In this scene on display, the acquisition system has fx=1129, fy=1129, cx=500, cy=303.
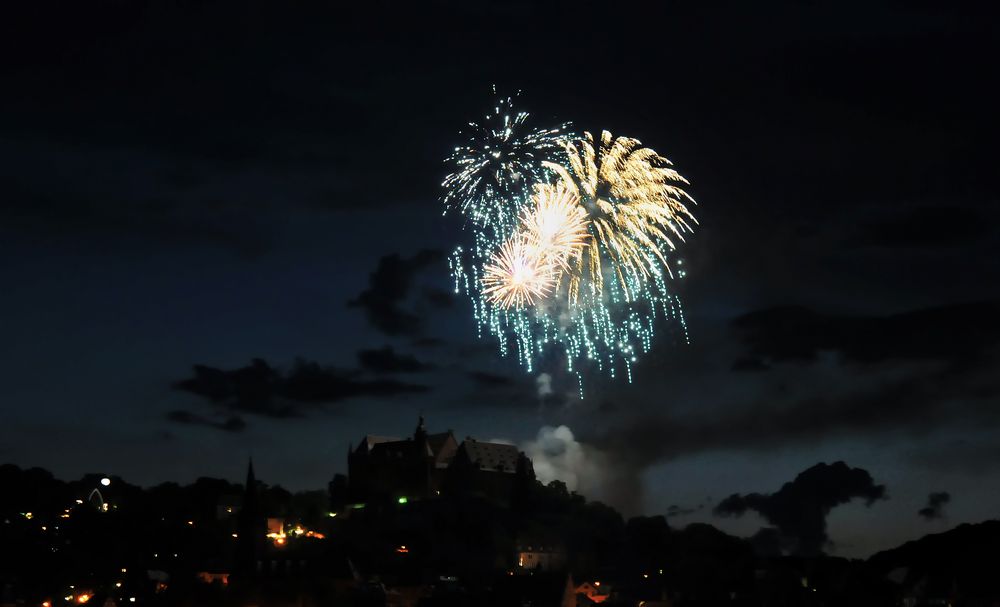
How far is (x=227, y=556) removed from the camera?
170375 mm

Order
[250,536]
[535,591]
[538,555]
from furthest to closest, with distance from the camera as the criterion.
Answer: [538,555] < [250,536] < [535,591]

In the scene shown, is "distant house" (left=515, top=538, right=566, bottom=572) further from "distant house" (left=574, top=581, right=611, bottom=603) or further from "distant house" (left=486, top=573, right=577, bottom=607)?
"distant house" (left=486, top=573, right=577, bottom=607)

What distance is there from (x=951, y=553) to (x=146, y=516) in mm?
184075

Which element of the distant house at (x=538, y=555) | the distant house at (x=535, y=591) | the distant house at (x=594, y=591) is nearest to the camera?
the distant house at (x=535, y=591)

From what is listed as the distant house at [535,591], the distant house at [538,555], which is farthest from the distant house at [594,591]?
the distant house at [538,555]

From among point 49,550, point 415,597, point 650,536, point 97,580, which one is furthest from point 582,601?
point 49,550

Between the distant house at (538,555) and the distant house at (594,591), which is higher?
the distant house at (538,555)

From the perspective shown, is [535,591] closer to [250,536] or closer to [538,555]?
[250,536]

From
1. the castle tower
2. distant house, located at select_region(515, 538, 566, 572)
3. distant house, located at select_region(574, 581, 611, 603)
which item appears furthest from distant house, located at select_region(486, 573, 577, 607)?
distant house, located at select_region(515, 538, 566, 572)

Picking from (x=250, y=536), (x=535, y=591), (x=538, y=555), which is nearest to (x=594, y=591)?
(x=535, y=591)

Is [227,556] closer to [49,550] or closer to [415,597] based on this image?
[49,550]

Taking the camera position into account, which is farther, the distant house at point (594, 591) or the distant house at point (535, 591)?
the distant house at point (594, 591)

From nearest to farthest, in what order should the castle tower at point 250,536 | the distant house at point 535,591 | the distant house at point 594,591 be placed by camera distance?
1. the distant house at point 535,591
2. the distant house at point 594,591
3. the castle tower at point 250,536

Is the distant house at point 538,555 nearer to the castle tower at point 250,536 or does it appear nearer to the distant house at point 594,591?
the distant house at point 594,591
